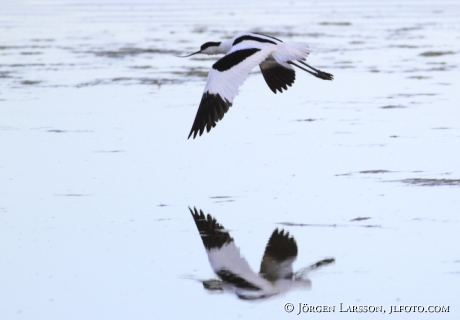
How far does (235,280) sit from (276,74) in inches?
149

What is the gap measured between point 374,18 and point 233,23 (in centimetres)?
301

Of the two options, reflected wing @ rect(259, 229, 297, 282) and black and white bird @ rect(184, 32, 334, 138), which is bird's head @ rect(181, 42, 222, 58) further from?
reflected wing @ rect(259, 229, 297, 282)

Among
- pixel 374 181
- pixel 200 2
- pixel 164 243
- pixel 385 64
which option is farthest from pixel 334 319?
pixel 200 2

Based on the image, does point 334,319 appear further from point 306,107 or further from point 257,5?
point 257,5

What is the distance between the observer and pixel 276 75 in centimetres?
822

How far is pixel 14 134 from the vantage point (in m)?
8.36

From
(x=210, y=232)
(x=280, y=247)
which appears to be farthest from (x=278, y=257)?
(x=210, y=232)

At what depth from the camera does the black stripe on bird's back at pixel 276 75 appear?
8.17m

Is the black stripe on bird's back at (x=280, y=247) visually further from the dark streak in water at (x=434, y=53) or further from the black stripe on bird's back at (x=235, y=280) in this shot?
the dark streak in water at (x=434, y=53)

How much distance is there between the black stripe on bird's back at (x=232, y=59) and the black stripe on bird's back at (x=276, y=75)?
0.84 meters

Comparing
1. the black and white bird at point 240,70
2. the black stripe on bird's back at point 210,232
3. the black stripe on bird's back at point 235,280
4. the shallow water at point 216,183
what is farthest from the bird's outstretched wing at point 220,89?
the black stripe on bird's back at point 235,280

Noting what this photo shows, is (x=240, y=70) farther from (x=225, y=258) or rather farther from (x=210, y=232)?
(x=225, y=258)

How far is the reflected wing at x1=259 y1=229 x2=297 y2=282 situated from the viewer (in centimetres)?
472

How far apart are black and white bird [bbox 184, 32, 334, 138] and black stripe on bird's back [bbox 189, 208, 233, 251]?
996mm
